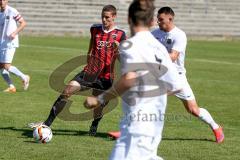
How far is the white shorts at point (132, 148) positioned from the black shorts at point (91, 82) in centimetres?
471

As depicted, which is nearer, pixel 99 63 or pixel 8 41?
pixel 99 63

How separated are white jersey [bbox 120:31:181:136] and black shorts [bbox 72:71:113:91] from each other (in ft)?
14.7

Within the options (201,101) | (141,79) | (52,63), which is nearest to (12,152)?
(141,79)

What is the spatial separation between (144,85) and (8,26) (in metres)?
11.2

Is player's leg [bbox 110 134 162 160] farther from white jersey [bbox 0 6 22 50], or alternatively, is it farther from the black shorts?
white jersey [bbox 0 6 22 50]

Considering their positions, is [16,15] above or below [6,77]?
above

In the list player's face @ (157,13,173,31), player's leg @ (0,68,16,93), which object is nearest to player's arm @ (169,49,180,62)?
player's face @ (157,13,173,31)

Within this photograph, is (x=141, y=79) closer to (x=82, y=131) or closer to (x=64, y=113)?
(x=82, y=131)

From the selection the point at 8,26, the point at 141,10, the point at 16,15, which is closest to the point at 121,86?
the point at 141,10

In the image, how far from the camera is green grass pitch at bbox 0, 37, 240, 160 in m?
9.63

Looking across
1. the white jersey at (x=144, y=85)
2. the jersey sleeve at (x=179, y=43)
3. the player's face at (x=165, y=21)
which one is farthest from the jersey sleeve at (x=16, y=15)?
the white jersey at (x=144, y=85)

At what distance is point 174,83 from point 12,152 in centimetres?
371

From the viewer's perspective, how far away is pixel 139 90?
6168mm

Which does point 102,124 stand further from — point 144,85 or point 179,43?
point 144,85
